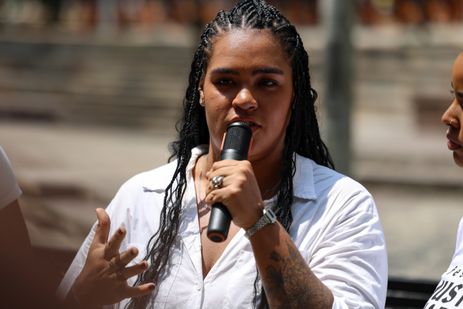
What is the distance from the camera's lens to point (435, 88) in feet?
61.4

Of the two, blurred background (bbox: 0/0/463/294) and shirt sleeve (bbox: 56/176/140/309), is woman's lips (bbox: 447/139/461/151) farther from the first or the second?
blurred background (bbox: 0/0/463/294)

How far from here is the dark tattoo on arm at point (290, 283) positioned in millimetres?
2529

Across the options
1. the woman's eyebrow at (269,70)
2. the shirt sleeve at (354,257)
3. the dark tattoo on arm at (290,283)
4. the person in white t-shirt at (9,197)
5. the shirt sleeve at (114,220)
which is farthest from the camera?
the person in white t-shirt at (9,197)

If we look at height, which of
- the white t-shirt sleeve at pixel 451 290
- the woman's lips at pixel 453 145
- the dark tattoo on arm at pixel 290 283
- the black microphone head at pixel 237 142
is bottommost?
the white t-shirt sleeve at pixel 451 290

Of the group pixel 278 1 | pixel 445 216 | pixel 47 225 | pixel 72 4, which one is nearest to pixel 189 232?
pixel 47 225

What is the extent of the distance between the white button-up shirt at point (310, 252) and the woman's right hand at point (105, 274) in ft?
0.24

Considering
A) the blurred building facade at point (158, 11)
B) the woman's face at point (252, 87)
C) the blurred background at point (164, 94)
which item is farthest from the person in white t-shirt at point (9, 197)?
the blurred building facade at point (158, 11)

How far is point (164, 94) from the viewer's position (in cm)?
2038

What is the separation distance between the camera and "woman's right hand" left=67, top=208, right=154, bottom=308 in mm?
2580

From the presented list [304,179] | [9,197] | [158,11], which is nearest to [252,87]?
[304,179]

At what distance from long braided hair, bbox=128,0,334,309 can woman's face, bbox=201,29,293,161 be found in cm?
5

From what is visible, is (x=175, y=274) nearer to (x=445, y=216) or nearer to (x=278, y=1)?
(x=445, y=216)

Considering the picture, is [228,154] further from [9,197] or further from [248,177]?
[9,197]

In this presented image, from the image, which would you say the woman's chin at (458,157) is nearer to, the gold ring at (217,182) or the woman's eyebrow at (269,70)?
the woman's eyebrow at (269,70)
